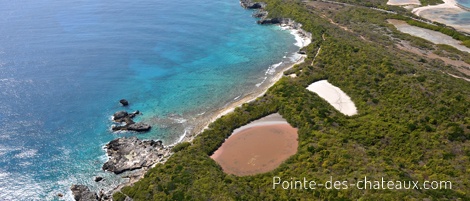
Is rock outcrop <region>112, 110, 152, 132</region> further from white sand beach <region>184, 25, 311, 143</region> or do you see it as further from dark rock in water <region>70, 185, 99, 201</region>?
dark rock in water <region>70, 185, 99, 201</region>

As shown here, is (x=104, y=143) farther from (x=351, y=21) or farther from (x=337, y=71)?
(x=351, y=21)

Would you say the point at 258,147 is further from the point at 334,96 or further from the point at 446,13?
the point at 446,13

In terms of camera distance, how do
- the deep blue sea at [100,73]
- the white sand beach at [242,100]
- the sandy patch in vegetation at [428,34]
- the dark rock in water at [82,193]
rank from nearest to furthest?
1. the dark rock in water at [82,193]
2. the deep blue sea at [100,73]
3. the white sand beach at [242,100]
4. the sandy patch in vegetation at [428,34]

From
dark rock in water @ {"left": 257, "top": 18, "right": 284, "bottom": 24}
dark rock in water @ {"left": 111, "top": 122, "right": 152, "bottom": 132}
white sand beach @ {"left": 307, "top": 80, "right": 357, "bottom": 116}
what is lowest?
dark rock in water @ {"left": 111, "top": 122, "right": 152, "bottom": 132}

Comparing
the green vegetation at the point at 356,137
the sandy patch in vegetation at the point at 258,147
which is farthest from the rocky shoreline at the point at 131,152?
the sandy patch in vegetation at the point at 258,147

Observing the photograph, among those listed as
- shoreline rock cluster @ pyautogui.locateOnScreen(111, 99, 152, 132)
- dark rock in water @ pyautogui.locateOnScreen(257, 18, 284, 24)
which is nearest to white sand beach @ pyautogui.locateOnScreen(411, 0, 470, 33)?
dark rock in water @ pyautogui.locateOnScreen(257, 18, 284, 24)

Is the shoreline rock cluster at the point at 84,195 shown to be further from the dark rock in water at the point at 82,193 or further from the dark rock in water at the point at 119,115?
the dark rock in water at the point at 119,115
